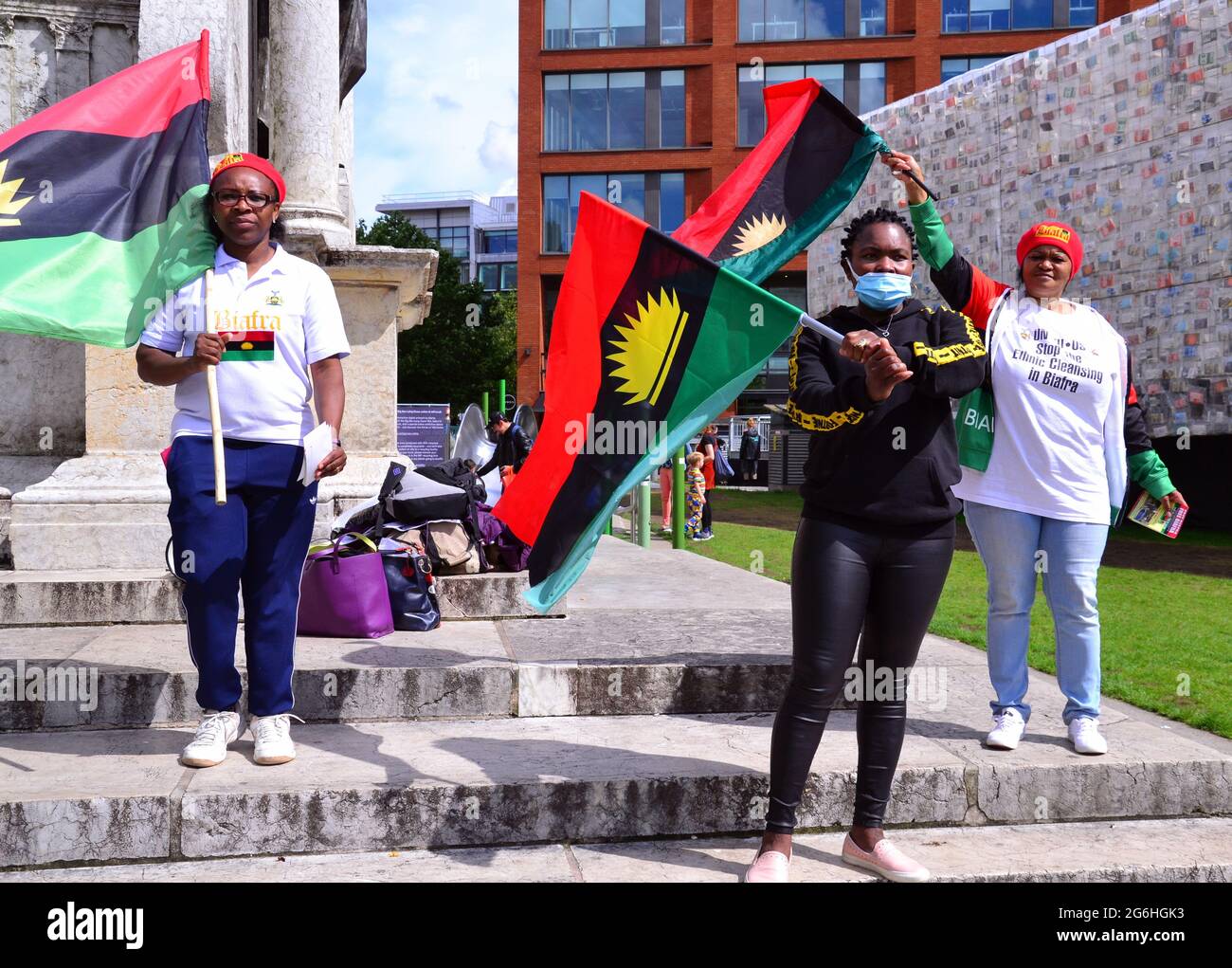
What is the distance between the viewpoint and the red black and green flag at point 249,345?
4004mm

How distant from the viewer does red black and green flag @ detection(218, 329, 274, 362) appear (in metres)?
4.00

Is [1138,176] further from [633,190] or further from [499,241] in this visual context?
[499,241]

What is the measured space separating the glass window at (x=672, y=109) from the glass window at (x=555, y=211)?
3987mm

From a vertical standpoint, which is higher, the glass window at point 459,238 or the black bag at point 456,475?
the glass window at point 459,238

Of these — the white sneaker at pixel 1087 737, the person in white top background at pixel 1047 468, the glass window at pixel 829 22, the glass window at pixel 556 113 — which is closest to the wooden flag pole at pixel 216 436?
the person in white top background at pixel 1047 468

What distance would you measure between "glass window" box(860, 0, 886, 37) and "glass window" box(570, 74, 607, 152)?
9574 millimetres

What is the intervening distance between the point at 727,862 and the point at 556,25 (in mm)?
41922

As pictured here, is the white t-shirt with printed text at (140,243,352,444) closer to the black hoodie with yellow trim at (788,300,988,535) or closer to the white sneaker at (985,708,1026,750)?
the black hoodie with yellow trim at (788,300,988,535)

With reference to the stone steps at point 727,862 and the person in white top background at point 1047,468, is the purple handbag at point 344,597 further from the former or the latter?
the person in white top background at point 1047,468

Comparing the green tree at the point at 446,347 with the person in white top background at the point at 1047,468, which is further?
the green tree at the point at 446,347

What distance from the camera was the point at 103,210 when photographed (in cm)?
420

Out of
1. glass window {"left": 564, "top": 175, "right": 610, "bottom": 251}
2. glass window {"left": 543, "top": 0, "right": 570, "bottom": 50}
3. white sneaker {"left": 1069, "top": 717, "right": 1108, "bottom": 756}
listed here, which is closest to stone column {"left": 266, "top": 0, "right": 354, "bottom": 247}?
white sneaker {"left": 1069, "top": 717, "right": 1108, "bottom": 756}
